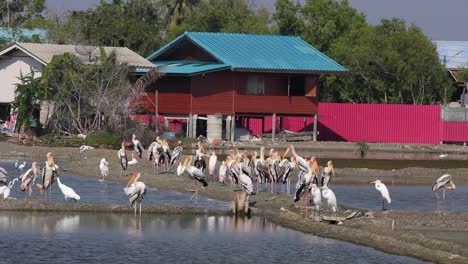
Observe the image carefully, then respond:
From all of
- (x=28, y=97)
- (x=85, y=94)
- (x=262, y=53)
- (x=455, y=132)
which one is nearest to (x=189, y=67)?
(x=262, y=53)

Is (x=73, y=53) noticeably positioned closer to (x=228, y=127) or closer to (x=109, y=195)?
(x=228, y=127)

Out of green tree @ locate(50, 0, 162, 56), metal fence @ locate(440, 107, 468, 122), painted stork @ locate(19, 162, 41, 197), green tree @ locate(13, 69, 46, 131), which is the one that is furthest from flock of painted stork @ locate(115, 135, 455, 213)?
green tree @ locate(50, 0, 162, 56)

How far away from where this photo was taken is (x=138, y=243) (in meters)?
19.6

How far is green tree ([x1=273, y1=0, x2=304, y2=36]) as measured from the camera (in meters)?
65.9

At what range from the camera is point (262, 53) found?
51.7 m

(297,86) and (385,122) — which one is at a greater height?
(297,86)

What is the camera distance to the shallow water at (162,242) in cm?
1828

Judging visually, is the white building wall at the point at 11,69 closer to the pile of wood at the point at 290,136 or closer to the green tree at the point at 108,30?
the green tree at the point at 108,30

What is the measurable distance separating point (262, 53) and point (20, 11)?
32.1m

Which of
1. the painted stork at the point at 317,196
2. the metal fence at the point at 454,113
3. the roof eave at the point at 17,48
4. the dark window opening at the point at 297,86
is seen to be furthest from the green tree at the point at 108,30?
the painted stork at the point at 317,196

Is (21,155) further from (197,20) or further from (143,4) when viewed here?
(197,20)

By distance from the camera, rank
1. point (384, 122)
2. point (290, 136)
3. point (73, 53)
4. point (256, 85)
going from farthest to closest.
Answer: point (384, 122), point (290, 136), point (256, 85), point (73, 53)

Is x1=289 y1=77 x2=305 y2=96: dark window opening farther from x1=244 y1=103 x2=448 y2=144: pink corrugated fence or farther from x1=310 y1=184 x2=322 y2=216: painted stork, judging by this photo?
x1=310 y1=184 x2=322 y2=216: painted stork

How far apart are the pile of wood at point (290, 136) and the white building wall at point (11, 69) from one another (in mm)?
11276
